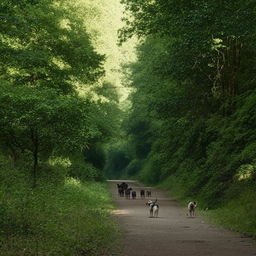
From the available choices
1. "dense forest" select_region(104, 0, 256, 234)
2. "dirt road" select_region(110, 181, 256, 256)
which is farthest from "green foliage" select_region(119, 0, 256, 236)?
"dirt road" select_region(110, 181, 256, 256)

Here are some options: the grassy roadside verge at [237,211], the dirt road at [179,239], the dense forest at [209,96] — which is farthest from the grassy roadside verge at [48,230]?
the dense forest at [209,96]

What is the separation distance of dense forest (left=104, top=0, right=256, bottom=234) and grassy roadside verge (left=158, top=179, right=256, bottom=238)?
5cm

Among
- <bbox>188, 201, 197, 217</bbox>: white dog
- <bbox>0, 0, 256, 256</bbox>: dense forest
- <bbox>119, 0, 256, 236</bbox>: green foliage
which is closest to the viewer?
<bbox>0, 0, 256, 256</bbox>: dense forest

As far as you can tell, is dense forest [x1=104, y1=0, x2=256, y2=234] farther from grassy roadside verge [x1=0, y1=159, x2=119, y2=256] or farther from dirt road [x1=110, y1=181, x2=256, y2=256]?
grassy roadside verge [x1=0, y1=159, x2=119, y2=256]

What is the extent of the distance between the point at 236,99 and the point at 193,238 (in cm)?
1336

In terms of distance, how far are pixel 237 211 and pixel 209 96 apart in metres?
13.7

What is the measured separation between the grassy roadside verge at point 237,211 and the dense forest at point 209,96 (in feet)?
0.17

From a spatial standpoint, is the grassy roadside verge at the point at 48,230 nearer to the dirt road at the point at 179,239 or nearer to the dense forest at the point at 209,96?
the dirt road at the point at 179,239

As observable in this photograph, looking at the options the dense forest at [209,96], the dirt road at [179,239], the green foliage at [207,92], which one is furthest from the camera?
the dense forest at [209,96]

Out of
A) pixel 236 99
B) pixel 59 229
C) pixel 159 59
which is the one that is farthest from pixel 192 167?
pixel 59 229

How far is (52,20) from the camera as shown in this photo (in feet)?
82.6

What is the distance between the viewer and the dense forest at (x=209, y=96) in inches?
619

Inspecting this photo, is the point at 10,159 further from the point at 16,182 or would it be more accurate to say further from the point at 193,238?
the point at 193,238

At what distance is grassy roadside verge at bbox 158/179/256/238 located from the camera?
1709cm
